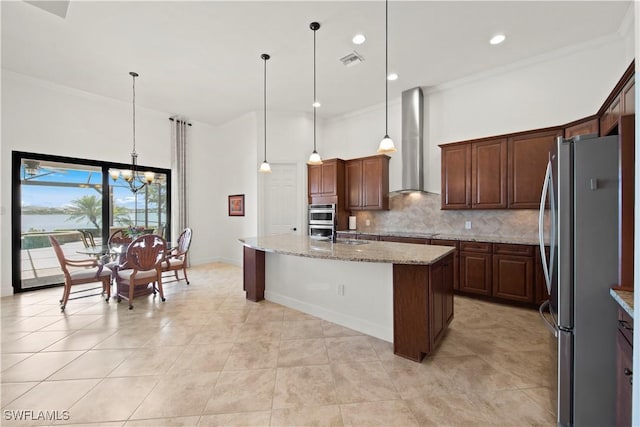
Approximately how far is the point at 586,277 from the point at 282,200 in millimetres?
4890

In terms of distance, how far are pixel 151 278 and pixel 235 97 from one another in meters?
3.47

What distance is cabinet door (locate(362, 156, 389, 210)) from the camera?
16.0ft

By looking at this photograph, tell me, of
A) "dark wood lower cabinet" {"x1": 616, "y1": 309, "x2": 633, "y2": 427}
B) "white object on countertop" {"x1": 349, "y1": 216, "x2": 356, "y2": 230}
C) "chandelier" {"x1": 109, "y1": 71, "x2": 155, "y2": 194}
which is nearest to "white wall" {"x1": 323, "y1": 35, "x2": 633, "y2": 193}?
"white object on countertop" {"x1": 349, "y1": 216, "x2": 356, "y2": 230}

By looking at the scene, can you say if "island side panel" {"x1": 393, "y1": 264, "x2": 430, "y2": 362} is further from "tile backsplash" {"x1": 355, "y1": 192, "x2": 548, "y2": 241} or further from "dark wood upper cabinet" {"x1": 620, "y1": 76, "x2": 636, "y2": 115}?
"tile backsplash" {"x1": 355, "y1": 192, "x2": 548, "y2": 241}

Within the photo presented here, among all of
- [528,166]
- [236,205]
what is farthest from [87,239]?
[528,166]

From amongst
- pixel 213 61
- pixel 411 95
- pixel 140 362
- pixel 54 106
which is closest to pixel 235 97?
pixel 213 61

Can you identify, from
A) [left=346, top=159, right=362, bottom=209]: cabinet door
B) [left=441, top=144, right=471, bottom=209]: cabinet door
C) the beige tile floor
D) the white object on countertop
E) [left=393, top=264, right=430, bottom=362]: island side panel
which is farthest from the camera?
the white object on countertop

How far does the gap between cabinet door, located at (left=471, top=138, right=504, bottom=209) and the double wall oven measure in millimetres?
2433

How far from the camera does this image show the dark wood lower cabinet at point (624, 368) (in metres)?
1.09

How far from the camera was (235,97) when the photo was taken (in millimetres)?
4918

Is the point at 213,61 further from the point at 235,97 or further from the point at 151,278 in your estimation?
the point at 151,278

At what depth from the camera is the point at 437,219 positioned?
452cm

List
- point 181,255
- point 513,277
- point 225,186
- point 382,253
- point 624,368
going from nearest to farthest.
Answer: point 624,368, point 382,253, point 513,277, point 181,255, point 225,186

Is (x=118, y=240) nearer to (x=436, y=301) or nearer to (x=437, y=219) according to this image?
(x=436, y=301)
